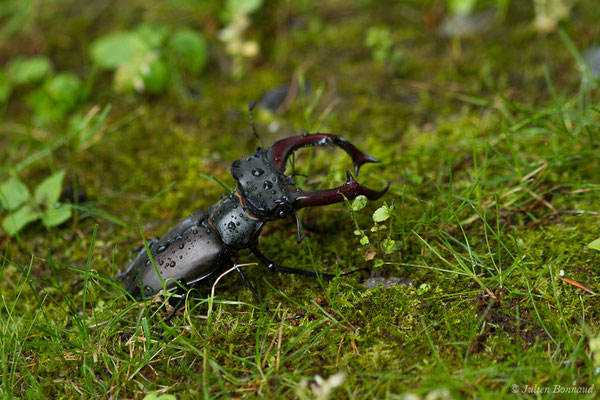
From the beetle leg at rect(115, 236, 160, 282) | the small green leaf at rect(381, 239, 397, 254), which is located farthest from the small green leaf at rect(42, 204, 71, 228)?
the small green leaf at rect(381, 239, 397, 254)

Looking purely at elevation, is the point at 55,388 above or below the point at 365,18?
below

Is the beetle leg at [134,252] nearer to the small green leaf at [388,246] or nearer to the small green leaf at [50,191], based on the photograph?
the small green leaf at [50,191]

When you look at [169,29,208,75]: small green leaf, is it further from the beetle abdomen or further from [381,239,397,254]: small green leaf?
[381,239,397,254]: small green leaf

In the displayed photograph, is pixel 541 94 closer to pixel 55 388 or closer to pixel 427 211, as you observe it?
pixel 427 211

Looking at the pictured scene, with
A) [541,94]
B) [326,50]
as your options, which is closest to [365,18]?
[326,50]

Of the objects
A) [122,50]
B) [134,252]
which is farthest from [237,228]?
[122,50]

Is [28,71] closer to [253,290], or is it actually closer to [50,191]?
[50,191]
